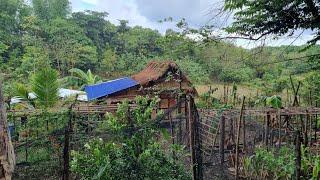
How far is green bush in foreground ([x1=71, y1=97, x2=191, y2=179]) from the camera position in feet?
15.8

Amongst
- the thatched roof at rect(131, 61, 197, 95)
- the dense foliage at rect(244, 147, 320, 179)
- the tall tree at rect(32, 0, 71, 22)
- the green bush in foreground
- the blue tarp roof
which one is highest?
the tall tree at rect(32, 0, 71, 22)

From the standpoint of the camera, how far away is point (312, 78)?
13.5m

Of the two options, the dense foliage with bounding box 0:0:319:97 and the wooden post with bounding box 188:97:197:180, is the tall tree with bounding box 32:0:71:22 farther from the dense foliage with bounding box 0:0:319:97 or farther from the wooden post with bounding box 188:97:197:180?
the wooden post with bounding box 188:97:197:180

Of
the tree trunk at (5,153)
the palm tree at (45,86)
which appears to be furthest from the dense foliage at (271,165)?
the palm tree at (45,86)

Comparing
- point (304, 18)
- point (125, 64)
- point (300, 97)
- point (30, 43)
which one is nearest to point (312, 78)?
point (300, 97)

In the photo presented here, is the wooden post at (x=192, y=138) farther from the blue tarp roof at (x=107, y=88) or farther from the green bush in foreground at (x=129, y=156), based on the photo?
the blue tarp roof at (x=107, y=88)

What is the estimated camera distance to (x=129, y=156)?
16.1 feet

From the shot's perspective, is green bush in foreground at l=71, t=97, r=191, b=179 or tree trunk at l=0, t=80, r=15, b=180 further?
green bush in foreground at l=71, t=97, r=191, b=179

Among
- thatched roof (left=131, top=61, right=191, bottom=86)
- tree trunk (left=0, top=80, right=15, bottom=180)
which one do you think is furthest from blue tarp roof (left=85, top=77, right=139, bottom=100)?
tree trunk (left=0, top=80, right=15, bottom=180)

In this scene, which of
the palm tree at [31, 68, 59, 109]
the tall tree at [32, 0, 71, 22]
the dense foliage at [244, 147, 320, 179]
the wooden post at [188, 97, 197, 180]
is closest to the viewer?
the wooden post at [188, 97, 197, 180]

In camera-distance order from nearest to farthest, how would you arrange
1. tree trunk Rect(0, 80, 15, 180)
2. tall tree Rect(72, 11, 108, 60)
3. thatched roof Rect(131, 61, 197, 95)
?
tree trunk Rect(0, 80, 15, 180) < thatched roof Rect(131, 61, 197, 95) < tall tree Rect(72, 11, 108, 60)

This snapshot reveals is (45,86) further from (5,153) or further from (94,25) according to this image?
(94,25)

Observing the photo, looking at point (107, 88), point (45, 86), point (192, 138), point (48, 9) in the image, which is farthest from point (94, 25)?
point (192, 138)

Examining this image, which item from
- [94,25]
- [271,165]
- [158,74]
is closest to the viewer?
[271,165]
